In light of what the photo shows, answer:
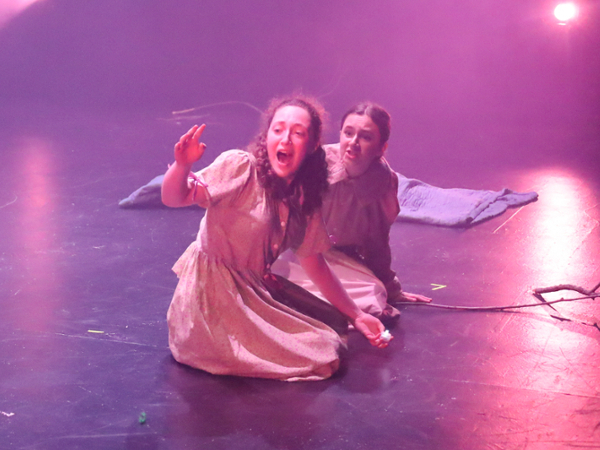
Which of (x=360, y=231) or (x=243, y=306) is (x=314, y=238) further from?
(x=360, y=231)

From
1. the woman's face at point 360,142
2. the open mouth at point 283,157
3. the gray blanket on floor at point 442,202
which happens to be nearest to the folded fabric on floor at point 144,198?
the gray blanket on floor at point 442,202

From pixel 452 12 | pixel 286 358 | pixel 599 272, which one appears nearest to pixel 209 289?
pixel 286 358

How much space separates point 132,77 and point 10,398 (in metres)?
7.63

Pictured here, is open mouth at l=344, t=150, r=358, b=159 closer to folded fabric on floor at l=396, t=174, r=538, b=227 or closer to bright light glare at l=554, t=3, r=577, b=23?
folded fabric on floor at l=396, t=174, r=538, b=227

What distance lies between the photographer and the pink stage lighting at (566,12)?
8211 millimetres

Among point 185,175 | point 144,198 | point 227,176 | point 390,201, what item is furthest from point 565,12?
point 185,175

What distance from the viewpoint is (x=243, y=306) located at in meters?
2.53

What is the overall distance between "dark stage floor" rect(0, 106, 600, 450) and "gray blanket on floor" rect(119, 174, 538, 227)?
0.32ft

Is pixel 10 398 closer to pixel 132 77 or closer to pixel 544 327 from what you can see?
pixel 544 327

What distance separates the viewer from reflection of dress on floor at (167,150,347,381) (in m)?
2.47

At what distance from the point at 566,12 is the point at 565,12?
12mm

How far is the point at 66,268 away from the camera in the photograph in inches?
141

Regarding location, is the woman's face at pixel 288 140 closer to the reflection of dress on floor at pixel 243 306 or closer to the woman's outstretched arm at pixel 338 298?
the reflection of dress on floor at pixel 243 306

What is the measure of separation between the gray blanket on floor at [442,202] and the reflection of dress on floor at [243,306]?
2.14 m
